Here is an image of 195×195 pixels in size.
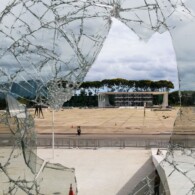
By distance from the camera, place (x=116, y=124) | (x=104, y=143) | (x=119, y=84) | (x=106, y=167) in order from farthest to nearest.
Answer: (x=116, y=124), (x=104, y=143), (x=106, y=167), (x=119, y=84)

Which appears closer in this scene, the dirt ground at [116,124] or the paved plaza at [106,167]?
the paved plaza at [106,167]

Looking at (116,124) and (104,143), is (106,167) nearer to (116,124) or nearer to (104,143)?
(104,143)

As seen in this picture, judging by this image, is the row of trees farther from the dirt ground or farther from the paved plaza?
the dirt ground

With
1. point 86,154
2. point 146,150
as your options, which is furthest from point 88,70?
point 146,150

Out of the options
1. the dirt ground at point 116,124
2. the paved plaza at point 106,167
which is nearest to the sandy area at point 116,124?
the dirt ground at point 116,124

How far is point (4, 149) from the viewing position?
6887mm

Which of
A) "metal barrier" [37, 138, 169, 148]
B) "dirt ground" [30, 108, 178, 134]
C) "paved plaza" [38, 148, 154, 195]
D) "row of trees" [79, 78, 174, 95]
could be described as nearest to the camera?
"row of trees" [79, 78, 174, 95]

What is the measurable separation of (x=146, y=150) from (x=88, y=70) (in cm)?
996

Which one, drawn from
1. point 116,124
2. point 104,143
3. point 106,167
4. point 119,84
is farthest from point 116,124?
point 119,84

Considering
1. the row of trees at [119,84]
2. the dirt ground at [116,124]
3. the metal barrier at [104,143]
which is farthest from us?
the dirt ground at [116,124]

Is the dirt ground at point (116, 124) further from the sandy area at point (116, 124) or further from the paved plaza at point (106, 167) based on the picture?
the paved plaza at point (106, 167)

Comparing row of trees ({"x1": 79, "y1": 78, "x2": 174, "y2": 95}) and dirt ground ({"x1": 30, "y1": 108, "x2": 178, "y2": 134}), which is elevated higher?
row of trees ({"x1": 79, "y1": 78, "x2": 174, "y2": 95})

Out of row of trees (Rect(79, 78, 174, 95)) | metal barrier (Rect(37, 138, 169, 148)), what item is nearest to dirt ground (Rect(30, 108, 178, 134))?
metal barrier (Rect(37, 138, 169, 148))

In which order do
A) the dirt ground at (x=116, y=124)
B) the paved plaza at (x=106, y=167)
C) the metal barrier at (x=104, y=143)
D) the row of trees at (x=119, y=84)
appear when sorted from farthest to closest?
the dirt ground at (x=116, y=124), the metal barrier at (x=104, y=143), the paved plaza at (x=106, y=167), the row of trees at (x=119, y=84)
